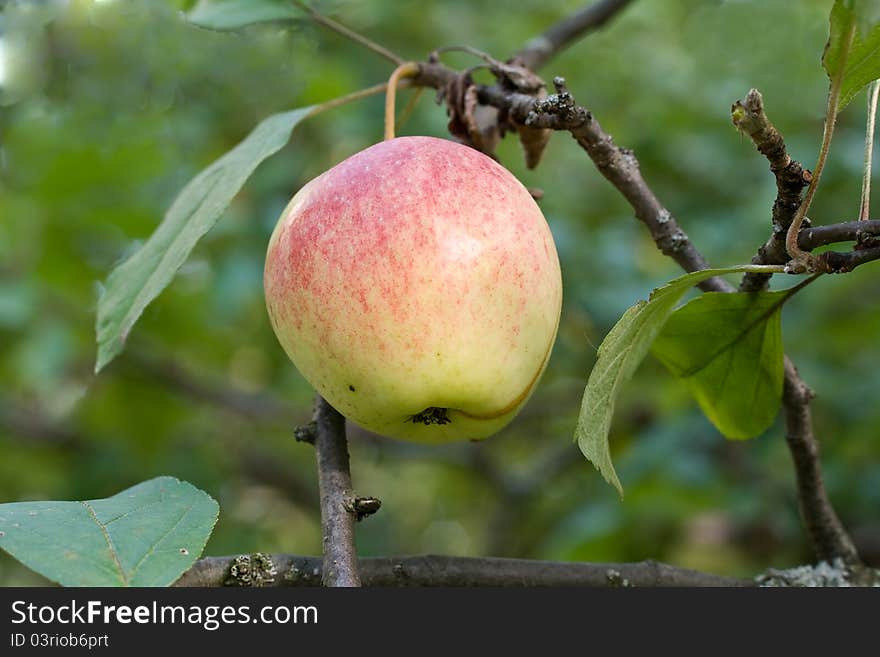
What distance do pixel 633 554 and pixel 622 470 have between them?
0.32 metres

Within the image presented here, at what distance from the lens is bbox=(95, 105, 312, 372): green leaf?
1.01 m

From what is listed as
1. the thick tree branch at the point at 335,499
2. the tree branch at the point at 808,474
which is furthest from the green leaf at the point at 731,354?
the thick tree branch at the point at 335,499

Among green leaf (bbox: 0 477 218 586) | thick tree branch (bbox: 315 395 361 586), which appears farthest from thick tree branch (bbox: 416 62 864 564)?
green leaf (bbox: 0 477 218 586)

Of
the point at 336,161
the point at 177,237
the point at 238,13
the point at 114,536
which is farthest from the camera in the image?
the point at 336,161

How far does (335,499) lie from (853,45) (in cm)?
64

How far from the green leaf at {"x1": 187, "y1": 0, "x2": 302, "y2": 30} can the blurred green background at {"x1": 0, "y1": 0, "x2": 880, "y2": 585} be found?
374 mm

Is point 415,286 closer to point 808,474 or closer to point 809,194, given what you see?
point 809,194

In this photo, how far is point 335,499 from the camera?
935mm

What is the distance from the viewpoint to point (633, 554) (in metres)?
2.64

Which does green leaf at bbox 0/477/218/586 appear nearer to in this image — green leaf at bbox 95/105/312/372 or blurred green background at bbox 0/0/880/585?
green leaf at bbox 95/105/312/372

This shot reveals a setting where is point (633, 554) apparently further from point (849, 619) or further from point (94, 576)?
point (94, 576)

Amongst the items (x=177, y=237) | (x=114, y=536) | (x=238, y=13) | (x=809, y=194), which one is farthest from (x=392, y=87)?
(x=114, y=536)

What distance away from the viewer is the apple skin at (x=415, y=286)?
34.9 inches

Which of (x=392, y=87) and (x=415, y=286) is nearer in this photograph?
(x=415, y=286)
